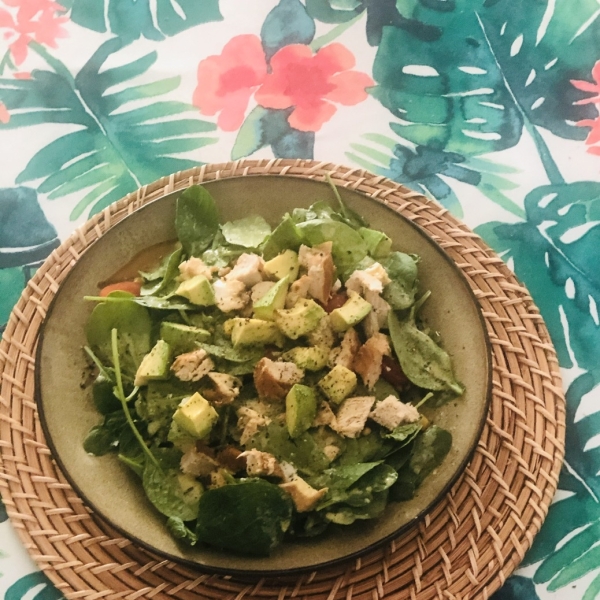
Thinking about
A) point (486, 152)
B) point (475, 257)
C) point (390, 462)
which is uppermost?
point (486, 152)

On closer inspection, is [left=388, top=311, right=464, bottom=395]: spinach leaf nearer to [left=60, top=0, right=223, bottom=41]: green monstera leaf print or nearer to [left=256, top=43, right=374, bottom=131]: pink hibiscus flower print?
[left=256, top=43, right=374, bottom=131]: pink hibiscus flower print

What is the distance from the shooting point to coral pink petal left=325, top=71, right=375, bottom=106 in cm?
157

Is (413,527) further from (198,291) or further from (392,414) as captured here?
(198,291)

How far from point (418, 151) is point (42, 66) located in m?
0.96

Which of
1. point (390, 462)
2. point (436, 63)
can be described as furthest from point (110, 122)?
point (390, 462)

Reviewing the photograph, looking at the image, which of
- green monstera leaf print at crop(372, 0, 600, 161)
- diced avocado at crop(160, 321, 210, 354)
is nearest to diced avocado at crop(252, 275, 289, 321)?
diced avocado at crop(160, 321, 210, 354)

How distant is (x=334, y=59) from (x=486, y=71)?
388 millimetres

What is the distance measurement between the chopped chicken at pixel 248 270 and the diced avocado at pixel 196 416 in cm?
23

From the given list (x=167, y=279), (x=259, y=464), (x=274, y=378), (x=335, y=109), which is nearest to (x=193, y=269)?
(x=167, y=279)

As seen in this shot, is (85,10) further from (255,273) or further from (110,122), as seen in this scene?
(255,273)

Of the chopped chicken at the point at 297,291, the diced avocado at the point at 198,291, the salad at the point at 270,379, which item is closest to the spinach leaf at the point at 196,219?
the salad at the point at 270,379

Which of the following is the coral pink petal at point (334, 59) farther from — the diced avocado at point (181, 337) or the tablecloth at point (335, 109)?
the diced avocado at point (181, 337)

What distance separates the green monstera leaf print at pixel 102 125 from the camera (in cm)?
147

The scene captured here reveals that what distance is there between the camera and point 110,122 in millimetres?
1537
